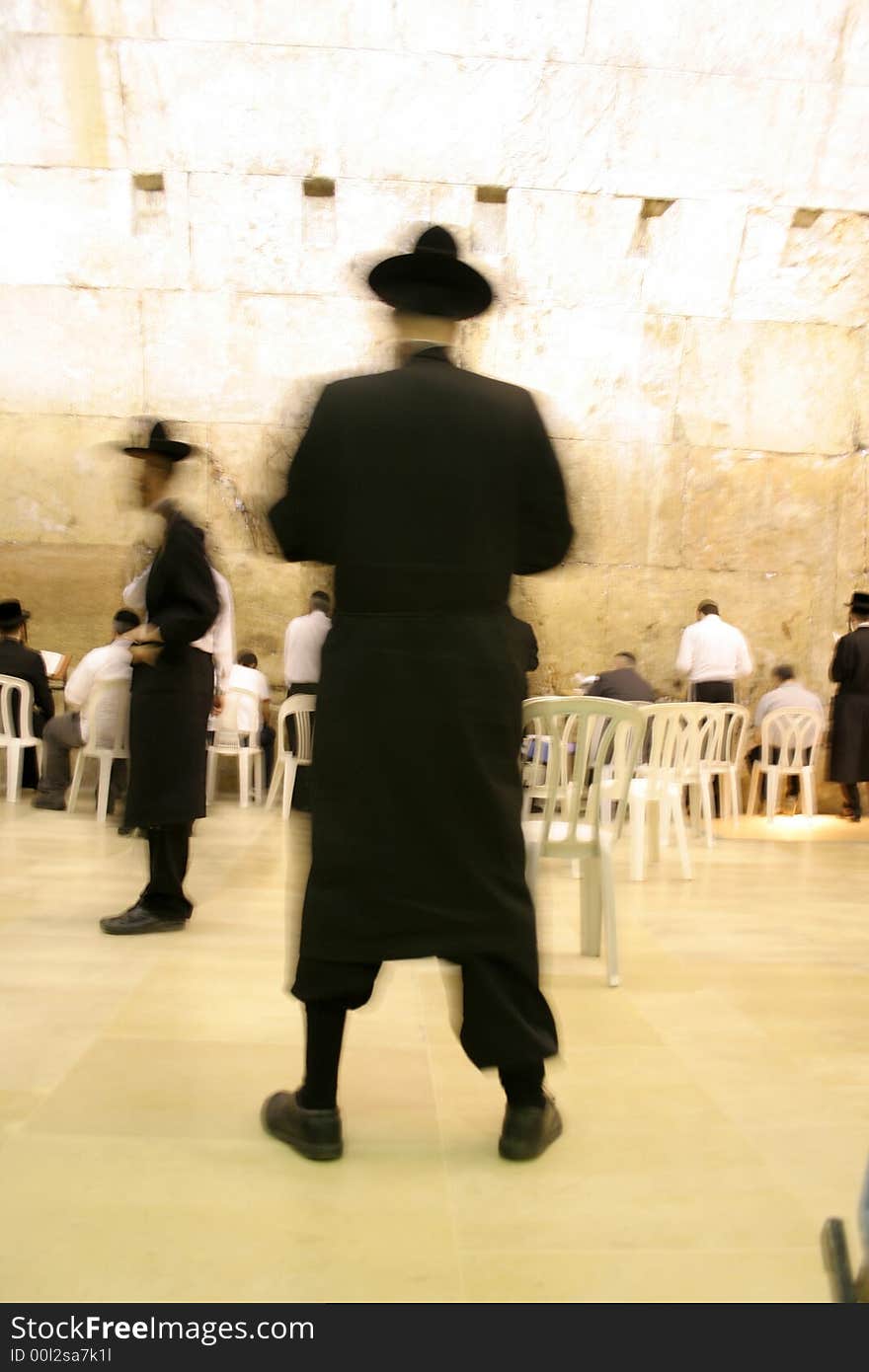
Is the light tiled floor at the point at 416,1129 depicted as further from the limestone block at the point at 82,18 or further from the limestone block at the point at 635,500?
the limestone block at the point at 82,18

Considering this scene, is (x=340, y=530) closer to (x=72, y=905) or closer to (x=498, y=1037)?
(x=498, y=1037)

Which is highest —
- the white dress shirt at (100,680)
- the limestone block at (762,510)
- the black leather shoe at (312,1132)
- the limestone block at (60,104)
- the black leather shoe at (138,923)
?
the limestone block at (60,104)

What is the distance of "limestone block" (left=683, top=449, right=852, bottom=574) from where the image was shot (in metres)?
9.39

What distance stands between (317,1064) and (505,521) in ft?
3.60

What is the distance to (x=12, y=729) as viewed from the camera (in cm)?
707

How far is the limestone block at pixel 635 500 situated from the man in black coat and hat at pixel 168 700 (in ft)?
19.7

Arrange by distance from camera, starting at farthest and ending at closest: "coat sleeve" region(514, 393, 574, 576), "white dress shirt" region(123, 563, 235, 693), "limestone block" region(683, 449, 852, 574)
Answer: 1. "limestone block" region(683, 449, 852, 574)
2. "white dress shirt" region(123, 563, 235, 693)
3. "coat sleeve" region(514, 393, 574, 576)

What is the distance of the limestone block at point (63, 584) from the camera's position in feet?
29.8

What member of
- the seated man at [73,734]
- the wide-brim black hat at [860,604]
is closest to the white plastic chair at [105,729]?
the seated man at [73,734]

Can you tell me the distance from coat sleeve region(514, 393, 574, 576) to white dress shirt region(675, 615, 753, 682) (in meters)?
6.19

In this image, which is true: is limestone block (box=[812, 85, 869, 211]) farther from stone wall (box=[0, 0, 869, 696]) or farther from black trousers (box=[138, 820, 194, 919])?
black trousers (box=[138, 820, 194, 919])

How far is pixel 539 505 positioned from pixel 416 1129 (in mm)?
1295

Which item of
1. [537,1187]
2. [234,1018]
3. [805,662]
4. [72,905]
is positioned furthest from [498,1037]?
[805,662]

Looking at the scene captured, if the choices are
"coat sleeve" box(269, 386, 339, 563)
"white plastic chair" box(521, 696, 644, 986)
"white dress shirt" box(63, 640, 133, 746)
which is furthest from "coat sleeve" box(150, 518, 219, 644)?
"white dress shirt" box(63, 640, 133, 746)
